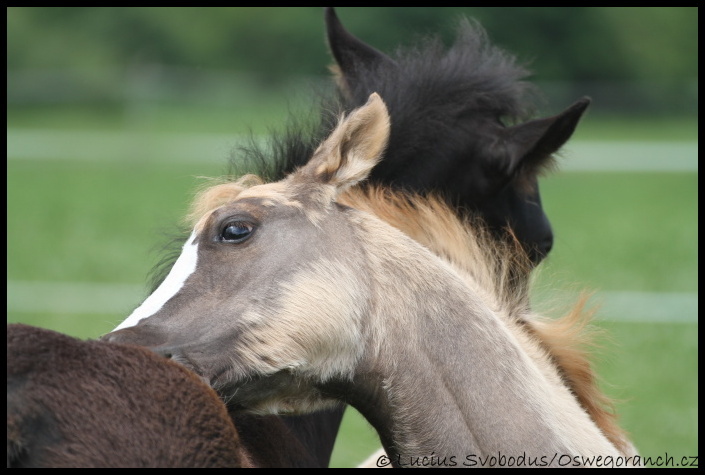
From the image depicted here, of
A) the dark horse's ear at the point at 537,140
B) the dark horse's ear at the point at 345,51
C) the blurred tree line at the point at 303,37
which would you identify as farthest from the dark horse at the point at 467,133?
the blurred tree line at the point at 303,37

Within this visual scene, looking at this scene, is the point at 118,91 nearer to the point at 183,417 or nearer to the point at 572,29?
the point at 572,29

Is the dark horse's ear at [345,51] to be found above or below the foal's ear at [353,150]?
below

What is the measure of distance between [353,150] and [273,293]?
1.90 feet

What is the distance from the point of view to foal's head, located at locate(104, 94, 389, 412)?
2703mm

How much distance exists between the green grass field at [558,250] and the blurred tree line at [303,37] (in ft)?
27.3

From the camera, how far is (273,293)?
2.76 meters

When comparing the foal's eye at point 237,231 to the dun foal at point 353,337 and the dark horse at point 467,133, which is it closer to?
the dun foal at point 353,337

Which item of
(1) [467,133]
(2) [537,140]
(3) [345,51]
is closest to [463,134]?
(1) [467,133]

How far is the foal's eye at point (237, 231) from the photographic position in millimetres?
2857

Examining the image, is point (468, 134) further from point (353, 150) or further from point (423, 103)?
point (353, 150)

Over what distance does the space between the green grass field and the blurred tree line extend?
831 centimetres

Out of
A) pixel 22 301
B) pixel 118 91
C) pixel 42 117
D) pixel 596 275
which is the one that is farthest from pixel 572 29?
pixel 22 301

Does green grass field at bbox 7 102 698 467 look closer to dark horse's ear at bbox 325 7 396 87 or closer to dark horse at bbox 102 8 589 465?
dark horse at bbox 102 8 589 465

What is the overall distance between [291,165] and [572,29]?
3204 centimetres
